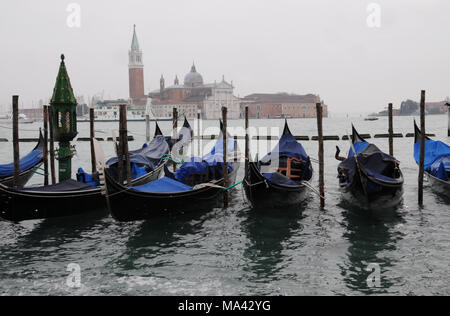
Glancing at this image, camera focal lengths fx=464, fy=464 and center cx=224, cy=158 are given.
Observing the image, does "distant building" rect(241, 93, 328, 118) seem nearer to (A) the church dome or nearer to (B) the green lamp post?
(A) the church dome

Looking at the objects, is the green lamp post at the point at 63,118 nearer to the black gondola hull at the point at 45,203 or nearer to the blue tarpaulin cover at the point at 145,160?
the blue tarpaulin cover at the point at 145,160

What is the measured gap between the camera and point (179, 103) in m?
87.1

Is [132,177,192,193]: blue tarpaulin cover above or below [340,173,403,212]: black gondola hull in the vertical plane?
above

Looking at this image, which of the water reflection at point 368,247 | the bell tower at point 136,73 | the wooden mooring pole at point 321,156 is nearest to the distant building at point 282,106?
the bell tower at point 136,73

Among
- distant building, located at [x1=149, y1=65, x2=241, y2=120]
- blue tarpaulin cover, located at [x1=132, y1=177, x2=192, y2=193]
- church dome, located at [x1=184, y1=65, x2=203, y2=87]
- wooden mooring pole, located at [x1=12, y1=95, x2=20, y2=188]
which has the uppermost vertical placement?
church dome, located at [x1=184, y1=65, x2=203, y2=87]

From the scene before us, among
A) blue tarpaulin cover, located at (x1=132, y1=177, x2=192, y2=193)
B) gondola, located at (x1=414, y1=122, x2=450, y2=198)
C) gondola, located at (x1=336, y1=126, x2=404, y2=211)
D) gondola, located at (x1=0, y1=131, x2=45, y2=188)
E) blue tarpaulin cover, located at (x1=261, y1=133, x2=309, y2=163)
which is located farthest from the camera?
blue tarpaulin cover, located at (x1=261, y1=133, x2=309, y2=163)

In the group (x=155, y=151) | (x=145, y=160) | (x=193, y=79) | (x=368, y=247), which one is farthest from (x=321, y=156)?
(x=193, y=79)

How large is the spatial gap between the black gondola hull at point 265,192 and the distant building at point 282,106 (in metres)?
83.1

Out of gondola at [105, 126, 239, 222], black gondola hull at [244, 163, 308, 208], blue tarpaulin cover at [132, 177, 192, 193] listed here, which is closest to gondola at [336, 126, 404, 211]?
black gondola hull at [244, 163, 308, 208]

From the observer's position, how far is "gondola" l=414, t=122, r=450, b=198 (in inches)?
311

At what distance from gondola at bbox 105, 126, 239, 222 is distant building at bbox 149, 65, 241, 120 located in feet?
254

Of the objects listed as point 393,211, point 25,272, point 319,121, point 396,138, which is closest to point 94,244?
point 25,272

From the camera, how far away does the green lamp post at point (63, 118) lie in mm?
8031

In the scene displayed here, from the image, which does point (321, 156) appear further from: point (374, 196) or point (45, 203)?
point (45, 203)
